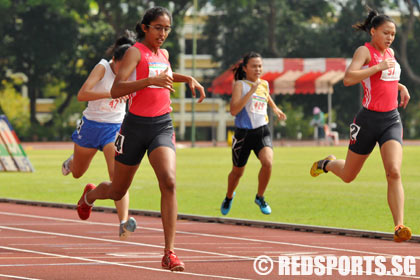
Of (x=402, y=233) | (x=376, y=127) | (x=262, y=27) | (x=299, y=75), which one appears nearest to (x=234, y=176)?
(x=376, y=127)

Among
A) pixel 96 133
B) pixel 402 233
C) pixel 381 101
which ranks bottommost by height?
pixel 402 233

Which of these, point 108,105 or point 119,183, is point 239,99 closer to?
point 108,105

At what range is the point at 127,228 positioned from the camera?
32.5 ft

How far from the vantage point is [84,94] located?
10.2 metres

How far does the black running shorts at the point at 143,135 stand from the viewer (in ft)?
27.5

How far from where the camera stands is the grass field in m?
13.9

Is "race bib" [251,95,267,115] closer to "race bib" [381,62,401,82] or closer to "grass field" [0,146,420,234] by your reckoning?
"grass field" [0,146,420,234]

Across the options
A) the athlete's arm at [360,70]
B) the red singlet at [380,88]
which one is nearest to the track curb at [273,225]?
the red singlet at [380,88]

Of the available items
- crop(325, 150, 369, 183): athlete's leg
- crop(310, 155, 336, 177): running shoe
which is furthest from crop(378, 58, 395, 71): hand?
crop(310, 155, 336, 177): running shoe

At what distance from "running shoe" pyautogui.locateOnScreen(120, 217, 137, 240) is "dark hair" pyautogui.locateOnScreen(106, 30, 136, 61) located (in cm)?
170

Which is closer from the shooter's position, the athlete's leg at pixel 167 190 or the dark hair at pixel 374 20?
the athlete's leg at pixel 167 190

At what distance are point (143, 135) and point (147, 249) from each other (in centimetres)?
183

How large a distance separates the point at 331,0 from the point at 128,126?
217ft

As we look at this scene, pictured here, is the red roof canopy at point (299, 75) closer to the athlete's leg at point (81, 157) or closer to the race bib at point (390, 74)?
the athlete's leg at point (81, 157)
